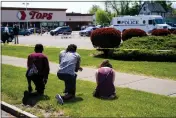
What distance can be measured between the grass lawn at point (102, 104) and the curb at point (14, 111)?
174 millimetres

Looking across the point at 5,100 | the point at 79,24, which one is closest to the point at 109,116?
the point at 5,100

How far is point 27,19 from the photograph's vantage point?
82938 mm

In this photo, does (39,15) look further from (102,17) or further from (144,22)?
(144,22)

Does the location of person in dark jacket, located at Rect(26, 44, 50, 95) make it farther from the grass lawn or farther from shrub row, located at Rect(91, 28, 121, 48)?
shrub row, located at Rect(91, 28, 121, 48)

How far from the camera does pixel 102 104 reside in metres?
8.17

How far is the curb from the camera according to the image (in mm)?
7999

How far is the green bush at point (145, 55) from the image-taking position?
15.4 meters

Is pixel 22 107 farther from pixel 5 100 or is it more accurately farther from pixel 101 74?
pixel 101 74

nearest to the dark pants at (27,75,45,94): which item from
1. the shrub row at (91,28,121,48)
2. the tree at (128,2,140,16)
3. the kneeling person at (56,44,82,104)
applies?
the kneeling person at (56,44,82,104)

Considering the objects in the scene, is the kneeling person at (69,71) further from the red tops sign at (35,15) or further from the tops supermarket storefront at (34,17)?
the red tops sign at (35,15)

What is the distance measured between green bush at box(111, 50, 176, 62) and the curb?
8.20 meters

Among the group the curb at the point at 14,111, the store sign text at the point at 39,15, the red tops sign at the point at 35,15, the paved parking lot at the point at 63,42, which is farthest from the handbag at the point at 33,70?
the store sign text at the point at 39,15

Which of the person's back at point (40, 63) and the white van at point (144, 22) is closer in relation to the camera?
the person's back at point (40, 63)

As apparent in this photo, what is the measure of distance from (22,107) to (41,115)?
3.66 ft
